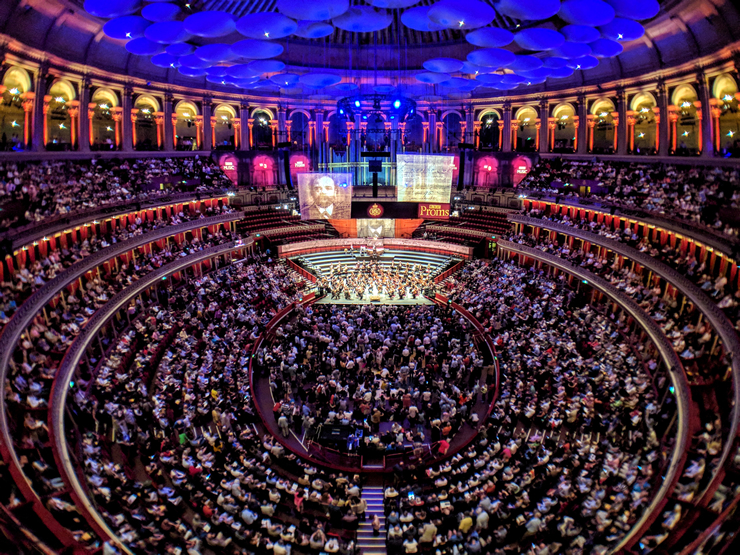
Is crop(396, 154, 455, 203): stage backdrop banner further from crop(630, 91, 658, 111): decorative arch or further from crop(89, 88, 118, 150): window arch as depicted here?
crop(89, 88, 118, 150): window arch

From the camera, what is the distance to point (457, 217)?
44.8 m

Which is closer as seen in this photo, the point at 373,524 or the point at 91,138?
the point at 373,524

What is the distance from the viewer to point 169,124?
1636 inches

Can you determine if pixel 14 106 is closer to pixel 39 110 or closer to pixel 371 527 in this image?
pixel 39 110

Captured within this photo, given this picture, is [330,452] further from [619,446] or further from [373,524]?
[619,446]

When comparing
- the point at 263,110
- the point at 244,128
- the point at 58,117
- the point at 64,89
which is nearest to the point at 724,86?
the point at 263,110

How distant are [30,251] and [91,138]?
15.5 metres

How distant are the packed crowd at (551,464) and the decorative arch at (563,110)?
25.3 metres

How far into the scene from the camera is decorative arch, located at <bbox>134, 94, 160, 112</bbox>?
39.9m

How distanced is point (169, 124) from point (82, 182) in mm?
14757

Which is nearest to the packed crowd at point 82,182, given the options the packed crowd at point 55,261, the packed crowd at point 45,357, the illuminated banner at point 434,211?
the packed crowd at point 55,261

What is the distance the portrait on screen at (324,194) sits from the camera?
3709 cm

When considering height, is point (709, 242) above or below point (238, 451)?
above

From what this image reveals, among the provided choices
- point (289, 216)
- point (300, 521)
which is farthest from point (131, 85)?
point (300, 521)
